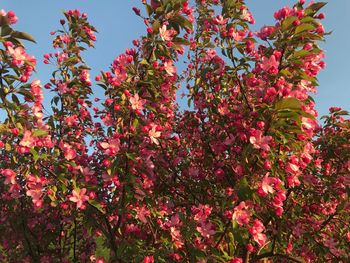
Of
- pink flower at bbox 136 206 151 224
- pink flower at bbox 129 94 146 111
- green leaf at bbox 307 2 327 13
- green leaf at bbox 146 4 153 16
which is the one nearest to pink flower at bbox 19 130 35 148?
pink flower at bbox 129 94 146 111

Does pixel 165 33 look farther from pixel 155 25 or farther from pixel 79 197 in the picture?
pixel 79 197

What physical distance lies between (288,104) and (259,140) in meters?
0.38

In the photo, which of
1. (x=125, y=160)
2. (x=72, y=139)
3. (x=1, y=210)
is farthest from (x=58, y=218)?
(x=125, y=160)

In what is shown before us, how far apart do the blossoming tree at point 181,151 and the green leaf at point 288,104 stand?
0.01 metres

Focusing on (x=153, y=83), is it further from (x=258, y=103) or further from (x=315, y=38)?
(x=315, y=38)

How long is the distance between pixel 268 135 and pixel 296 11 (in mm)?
1170

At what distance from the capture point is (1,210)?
527cm

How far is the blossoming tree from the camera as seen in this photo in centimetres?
347

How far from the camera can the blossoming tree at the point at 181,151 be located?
3.47 m

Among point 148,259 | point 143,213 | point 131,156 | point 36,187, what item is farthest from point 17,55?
point 148,259

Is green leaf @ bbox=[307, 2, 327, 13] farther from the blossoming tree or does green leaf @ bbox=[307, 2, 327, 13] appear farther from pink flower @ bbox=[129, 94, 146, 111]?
pink flower @ bbox=[129, 94, 146, 111]

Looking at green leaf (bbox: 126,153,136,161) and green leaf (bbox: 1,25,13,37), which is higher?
green leaf (bbox: 1,25,13,37)

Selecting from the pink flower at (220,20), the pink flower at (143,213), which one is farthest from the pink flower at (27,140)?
the pink flower at (220,20)

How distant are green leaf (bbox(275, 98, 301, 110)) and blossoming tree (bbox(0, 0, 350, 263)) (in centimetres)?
1
